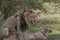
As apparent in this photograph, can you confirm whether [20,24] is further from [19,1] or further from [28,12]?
[19,1]

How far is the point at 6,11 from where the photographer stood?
41.9 ft

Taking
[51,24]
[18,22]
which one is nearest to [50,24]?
[51,24]

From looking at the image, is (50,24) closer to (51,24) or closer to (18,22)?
(51,24)

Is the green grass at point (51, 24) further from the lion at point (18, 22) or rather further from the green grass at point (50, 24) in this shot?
the lion at point (18, 22)

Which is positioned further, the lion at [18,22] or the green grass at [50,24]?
the green grass at [50,24]

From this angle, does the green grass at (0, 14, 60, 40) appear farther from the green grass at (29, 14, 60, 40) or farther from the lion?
the lion

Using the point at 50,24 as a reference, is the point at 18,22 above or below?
above

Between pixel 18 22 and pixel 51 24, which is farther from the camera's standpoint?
pixel 51 24

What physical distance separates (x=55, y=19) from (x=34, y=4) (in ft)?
19.7

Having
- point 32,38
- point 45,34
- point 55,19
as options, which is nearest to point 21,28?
point 45,34

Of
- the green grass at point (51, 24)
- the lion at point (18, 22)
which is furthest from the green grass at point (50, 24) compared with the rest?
the lion at point (18, 22)

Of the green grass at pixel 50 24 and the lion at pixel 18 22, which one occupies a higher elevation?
the lion at pixel 18 22

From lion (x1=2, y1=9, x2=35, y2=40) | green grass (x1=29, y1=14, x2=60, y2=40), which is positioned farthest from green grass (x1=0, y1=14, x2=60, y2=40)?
lion (x1=2, y1=9, x2=35, y2=40)

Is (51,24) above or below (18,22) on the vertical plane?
below
